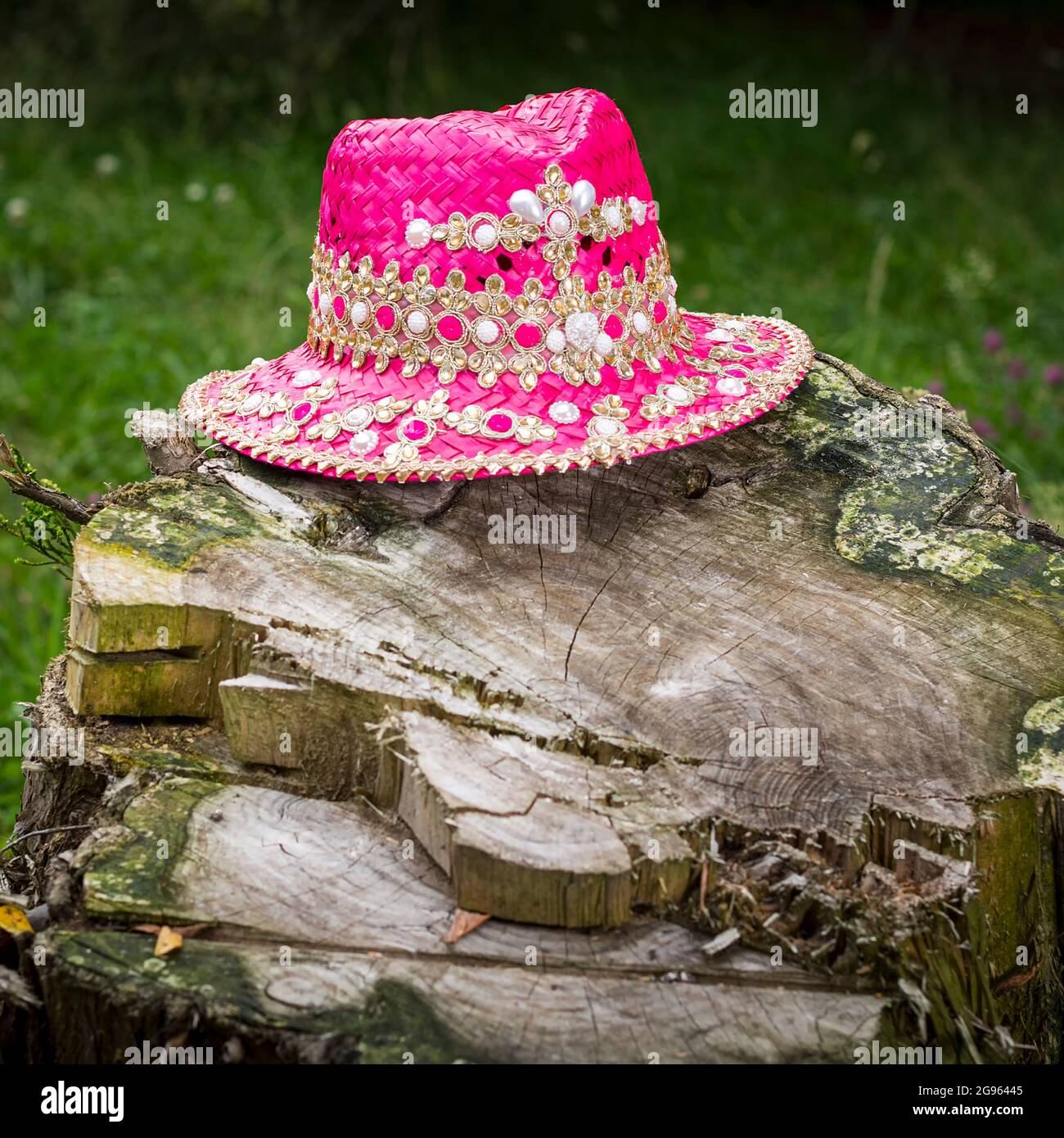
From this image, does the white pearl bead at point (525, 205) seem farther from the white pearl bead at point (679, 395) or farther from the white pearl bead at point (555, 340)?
the white pearl bead at point (679, 395)

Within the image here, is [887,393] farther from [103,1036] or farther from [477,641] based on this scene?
[103,1036]

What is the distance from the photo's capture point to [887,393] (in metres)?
2.95

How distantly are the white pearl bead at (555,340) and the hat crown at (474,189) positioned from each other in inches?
3.1

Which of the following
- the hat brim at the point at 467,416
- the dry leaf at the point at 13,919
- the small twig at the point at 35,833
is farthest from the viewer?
the hat brim at the point at 467,416

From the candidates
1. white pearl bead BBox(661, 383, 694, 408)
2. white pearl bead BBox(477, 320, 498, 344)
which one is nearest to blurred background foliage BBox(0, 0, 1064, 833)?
white pearl bead BBox(661, 383, 694, 408)

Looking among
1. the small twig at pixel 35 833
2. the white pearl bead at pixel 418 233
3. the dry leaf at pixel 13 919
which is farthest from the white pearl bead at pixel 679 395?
the dry leaf at pixel 13 919

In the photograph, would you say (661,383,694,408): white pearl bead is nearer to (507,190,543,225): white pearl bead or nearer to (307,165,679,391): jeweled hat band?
(307,165,679,391): jeweled hat band

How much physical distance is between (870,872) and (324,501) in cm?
125

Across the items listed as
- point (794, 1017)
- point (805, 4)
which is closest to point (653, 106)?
point (805, 4)

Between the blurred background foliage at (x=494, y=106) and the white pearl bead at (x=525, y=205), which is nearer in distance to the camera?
the white pearl bead at (x=525, y=205)

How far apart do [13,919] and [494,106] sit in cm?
603

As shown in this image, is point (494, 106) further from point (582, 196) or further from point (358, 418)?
point (358, 418)

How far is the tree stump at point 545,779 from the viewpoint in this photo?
1723 millimetres

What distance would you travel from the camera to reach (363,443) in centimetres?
231
